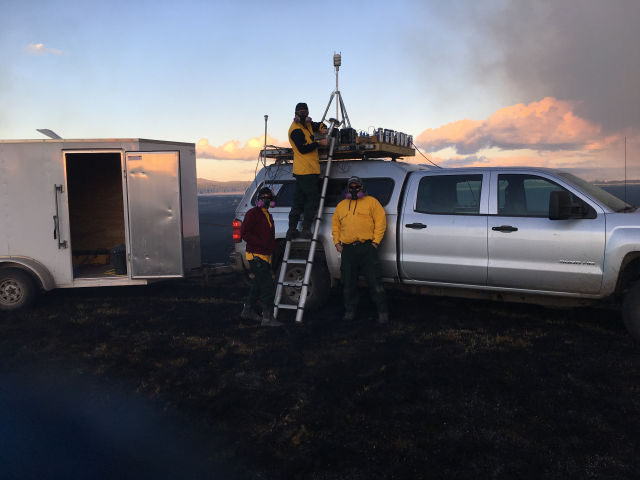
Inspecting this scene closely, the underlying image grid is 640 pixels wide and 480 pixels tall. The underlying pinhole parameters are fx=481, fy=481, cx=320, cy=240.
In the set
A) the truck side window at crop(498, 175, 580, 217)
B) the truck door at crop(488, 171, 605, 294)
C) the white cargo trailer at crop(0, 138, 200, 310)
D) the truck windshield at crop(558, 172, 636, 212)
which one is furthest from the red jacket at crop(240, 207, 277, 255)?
the truck windshield at crop(558, 172, 636, 212)

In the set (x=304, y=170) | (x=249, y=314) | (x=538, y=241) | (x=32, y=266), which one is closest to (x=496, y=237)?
(x=538, y=241)

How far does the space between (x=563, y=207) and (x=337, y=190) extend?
9.83 ft

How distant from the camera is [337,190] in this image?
702cm

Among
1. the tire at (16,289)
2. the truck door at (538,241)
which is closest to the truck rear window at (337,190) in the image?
the truck door at (538,241)

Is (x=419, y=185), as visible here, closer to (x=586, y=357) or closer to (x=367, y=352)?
(x=367, y=352)

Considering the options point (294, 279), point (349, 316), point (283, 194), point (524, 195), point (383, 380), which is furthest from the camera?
point (283, 194)

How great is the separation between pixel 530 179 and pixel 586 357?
2152 mm

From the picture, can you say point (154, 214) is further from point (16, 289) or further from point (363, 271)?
point (363, 271)

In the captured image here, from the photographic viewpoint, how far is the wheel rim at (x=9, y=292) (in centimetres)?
784

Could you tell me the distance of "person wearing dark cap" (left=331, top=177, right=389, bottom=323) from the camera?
629cm

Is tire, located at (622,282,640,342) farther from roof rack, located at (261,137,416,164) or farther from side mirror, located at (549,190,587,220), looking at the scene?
roof rack, located at (261,137,416,164)

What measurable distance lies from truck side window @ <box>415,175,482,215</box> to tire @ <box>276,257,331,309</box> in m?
1.70

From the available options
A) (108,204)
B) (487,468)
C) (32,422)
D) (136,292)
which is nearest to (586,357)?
(487,468)

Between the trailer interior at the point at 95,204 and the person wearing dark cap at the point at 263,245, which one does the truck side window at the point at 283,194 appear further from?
the trailer interior at the point at 95,204
